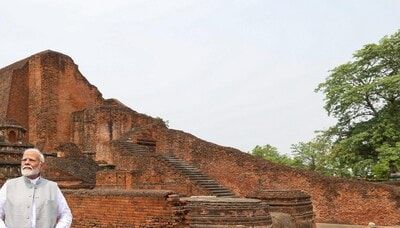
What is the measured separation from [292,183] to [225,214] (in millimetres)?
8974

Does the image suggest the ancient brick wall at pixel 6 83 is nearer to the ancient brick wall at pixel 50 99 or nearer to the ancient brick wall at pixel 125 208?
the ancient brick wall at pixel 50 99

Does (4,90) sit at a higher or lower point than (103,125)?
higher

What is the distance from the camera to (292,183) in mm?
16500

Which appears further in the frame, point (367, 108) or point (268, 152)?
point (268, 152)

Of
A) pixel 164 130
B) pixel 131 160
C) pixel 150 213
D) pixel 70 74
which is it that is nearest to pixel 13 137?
pixel 131 160

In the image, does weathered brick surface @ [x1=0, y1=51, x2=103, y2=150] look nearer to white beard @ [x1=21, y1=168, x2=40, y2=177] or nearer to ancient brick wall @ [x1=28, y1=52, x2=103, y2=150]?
ancient brick wall @ [x1=28, y1=52, x2=103, y2=150]

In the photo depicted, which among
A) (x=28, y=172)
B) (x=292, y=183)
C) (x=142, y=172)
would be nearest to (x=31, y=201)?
(x=28, y=172)

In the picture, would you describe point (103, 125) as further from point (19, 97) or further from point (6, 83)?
point (6, 83)

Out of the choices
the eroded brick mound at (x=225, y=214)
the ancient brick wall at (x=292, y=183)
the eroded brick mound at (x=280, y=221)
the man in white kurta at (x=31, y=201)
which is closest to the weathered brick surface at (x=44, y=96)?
the ancient brick wall at (x=292, y=183)

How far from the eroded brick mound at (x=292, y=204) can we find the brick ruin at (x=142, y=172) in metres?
0.02

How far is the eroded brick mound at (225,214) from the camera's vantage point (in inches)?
307

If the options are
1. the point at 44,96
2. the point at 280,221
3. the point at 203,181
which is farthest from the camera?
the point at 44,96

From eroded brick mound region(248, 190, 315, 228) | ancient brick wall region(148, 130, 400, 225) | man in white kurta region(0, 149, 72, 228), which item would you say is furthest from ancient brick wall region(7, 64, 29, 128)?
man in white kurta region(0, 149, 72, 228)

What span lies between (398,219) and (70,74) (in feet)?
43.8
